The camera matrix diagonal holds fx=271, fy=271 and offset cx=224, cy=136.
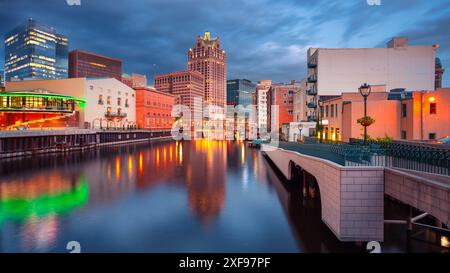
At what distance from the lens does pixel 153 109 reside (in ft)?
385

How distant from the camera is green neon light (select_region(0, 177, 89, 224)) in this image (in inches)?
797

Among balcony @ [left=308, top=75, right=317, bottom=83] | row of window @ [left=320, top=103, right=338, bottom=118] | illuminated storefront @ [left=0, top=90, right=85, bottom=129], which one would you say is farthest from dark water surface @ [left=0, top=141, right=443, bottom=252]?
illuminated storefront @ [left=0, top=90, right=85, bottom=129]

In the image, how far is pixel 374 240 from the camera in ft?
48.4

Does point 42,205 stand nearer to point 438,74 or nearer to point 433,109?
point 433,109

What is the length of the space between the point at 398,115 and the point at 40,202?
40.1m

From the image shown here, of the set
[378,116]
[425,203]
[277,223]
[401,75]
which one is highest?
[401,75]

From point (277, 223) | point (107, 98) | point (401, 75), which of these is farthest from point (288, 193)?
point (107, 98)

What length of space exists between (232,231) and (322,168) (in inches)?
283

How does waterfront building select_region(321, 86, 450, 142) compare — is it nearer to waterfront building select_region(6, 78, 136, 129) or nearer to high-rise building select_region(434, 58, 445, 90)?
waterfront building select_region(6, 78, 136, 129)

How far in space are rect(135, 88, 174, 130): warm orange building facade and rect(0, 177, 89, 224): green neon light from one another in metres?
86.3

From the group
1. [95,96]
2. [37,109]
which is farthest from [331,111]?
[95,96]

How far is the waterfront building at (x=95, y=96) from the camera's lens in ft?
253

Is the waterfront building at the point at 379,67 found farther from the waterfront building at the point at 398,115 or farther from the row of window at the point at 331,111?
the waterfront building at the point at 398,115
